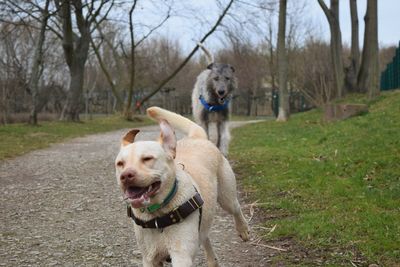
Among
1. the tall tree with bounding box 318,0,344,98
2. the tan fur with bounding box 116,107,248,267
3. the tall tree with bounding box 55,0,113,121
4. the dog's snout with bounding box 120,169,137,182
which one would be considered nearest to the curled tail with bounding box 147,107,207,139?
the tan fur with bounding box 116,107,248,267

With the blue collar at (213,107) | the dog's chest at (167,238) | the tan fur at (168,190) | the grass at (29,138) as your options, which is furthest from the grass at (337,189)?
the grass at (29,138)

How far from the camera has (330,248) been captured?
4.72 metres

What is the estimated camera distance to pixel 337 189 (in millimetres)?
6672

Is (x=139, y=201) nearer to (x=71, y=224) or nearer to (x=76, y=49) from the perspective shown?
→ (x=71, y=224)

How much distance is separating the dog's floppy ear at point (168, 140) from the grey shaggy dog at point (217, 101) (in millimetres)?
5392

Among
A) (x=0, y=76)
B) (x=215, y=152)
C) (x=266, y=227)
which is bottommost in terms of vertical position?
(x=266, y=227)

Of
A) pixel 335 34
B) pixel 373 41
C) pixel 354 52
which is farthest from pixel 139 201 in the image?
pixel 354 52

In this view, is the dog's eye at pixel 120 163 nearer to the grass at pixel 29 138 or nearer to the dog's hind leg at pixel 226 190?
the dog's hind leg at pixel 226 190

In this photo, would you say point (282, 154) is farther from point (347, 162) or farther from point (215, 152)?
point (215, 152)

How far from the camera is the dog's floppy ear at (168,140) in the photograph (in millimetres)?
3439

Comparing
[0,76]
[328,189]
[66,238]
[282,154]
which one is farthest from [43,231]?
[0,76]

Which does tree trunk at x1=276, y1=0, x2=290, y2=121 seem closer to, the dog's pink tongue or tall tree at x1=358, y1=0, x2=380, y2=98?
tall tree at x1=358, y1=0, x2=380, y2=98

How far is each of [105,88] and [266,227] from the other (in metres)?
55.0

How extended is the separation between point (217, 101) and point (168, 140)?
18.6ft
